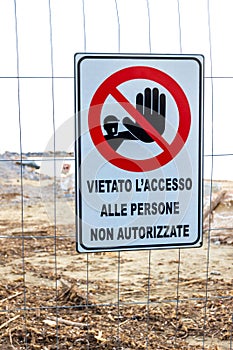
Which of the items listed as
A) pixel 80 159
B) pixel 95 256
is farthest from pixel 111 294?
pixel 80 159

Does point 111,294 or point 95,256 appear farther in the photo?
point 95,256

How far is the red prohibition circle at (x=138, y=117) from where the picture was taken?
2.23 meters

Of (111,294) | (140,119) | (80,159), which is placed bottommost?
(111,294)

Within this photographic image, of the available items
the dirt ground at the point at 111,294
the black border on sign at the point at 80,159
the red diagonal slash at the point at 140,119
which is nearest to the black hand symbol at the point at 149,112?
the red diagonal slash at the point at 140,119

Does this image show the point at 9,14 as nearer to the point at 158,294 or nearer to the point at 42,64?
the point at 42,64

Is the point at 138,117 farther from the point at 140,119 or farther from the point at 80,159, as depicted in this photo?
the point at 80,159

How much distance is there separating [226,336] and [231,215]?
335cm

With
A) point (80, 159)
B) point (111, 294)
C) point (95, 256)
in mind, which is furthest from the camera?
point (95, 256)

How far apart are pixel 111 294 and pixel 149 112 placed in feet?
7.81

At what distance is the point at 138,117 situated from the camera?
2275mm

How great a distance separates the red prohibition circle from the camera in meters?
2.23

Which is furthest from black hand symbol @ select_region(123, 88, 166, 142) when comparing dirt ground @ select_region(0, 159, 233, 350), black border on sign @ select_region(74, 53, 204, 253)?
dirt ground @ select_region(0, 159, 233, 350)

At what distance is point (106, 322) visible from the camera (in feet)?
12.1

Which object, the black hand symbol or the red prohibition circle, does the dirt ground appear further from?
the black hand symbol
